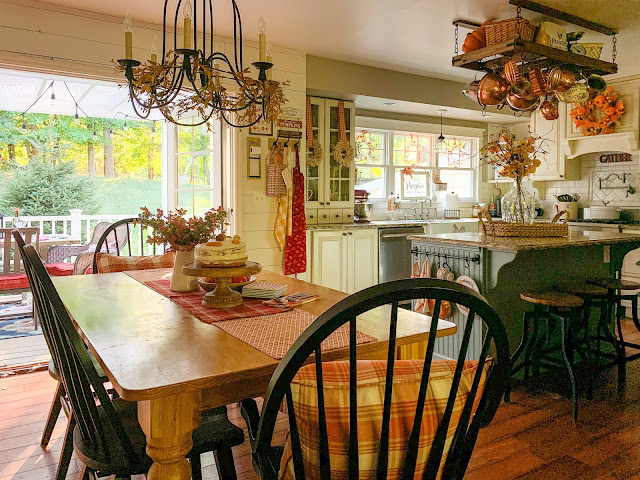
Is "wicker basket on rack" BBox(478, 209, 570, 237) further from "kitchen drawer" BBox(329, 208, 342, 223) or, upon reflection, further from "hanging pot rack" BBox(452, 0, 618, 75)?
"kitchen drawer" BBox(329, 208, 342, 223)

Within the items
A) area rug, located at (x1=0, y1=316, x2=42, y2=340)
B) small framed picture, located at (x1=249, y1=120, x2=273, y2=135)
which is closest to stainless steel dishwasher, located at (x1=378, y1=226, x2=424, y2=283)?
small framed picture, located at (x1=249, y1=120, x2=273, y2=135)

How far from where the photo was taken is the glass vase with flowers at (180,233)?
2133 millimetres

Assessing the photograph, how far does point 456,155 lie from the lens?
22.5ft

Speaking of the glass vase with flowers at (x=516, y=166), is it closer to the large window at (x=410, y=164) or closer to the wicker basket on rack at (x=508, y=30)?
the wicker basket on rack at (x=508, y=30)

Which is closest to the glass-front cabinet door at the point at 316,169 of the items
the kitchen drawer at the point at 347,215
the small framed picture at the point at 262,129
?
the kitchen drawer at the point at 347,215

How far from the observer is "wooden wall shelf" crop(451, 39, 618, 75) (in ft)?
10.1

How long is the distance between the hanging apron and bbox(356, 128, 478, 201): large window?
1546 mm

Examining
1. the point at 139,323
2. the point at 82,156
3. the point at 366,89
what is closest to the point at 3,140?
the point at 82,156

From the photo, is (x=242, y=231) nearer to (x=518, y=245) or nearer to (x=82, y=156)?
(x=518, y=245)

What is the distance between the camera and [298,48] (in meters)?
4.45

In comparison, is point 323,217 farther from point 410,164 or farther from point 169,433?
point 169,433

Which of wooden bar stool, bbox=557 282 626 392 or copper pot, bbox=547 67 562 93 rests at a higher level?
copper pot, bbox=547 67 562 93

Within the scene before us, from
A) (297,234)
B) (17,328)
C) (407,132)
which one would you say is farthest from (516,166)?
(17,328)

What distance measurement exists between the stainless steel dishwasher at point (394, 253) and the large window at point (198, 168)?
178 cm
